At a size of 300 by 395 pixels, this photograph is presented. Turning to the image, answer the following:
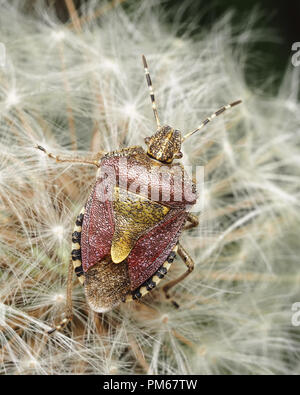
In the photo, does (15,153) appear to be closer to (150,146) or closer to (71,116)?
(71,116)

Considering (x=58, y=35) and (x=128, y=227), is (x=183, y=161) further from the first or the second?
(x=58, y=35)

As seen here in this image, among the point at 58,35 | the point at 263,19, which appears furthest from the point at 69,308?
the point at 263,19

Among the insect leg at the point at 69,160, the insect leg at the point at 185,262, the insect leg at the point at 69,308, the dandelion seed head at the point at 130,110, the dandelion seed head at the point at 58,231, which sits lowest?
the insect leg at the point at 69,308

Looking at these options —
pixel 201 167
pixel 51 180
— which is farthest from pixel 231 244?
pixel 51 180

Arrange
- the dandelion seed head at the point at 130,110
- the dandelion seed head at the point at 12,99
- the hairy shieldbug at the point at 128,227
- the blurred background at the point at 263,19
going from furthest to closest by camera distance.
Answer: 1. the blurred background at the point at 263,19
2. the dandelion seed head at the point at 130,110
3. the dandelion seed head at the point at 12,99
4. the hairy shieldbug at the point at 128,227

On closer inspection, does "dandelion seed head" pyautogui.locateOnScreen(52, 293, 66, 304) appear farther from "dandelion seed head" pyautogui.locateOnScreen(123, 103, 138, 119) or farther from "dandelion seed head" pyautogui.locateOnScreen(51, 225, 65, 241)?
"dandelion seed head" pyautogui.locateOnScreen(123, 103, 138, 119)

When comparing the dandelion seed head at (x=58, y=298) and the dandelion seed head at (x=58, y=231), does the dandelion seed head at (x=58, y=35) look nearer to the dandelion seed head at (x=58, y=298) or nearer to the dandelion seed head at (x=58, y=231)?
the dandelion seed head at (x=58, y=231)

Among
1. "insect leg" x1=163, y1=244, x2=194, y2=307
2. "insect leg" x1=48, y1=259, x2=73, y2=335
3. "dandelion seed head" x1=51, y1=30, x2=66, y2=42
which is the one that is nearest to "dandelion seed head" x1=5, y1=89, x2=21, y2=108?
"dandelion seed head" x1=51, y1=30, x2=66, y2=42

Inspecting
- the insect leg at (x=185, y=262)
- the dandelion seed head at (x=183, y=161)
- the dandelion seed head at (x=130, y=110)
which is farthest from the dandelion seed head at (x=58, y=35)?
the insect leg at (x=185, y=262)
